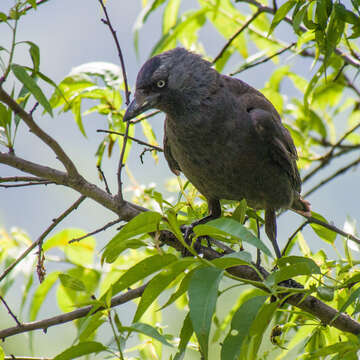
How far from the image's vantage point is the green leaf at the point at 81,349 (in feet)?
5.97

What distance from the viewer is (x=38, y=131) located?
2.31 m

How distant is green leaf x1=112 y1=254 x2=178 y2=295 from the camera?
6.30ft

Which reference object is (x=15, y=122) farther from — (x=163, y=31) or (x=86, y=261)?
(x=163, y=31)

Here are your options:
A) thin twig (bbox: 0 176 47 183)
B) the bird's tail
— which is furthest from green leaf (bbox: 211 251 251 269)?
the bird's tail

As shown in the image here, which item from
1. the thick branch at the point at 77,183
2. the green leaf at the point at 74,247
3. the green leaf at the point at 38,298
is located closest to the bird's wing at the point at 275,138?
the green leaf at the point at 74,247

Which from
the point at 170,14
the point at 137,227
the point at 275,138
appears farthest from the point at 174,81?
the point at 137,227

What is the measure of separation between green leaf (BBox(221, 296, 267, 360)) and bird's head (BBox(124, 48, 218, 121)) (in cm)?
213

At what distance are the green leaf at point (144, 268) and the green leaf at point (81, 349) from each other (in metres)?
0.19

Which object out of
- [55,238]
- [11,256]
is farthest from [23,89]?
[11,256]

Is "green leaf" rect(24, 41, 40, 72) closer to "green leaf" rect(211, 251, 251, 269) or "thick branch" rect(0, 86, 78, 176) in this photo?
"thick branch" rect(0, 86, 78, 176)

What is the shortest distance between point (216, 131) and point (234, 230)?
2289mm

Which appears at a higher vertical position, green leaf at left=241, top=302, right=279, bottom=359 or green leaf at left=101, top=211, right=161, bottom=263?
green leaf at left=101, top=211, right=161, bottom=263

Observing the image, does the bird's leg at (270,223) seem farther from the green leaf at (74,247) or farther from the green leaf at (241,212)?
the green leaf at (241,212)

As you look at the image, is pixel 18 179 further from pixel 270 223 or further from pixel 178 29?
pixel 270 223
